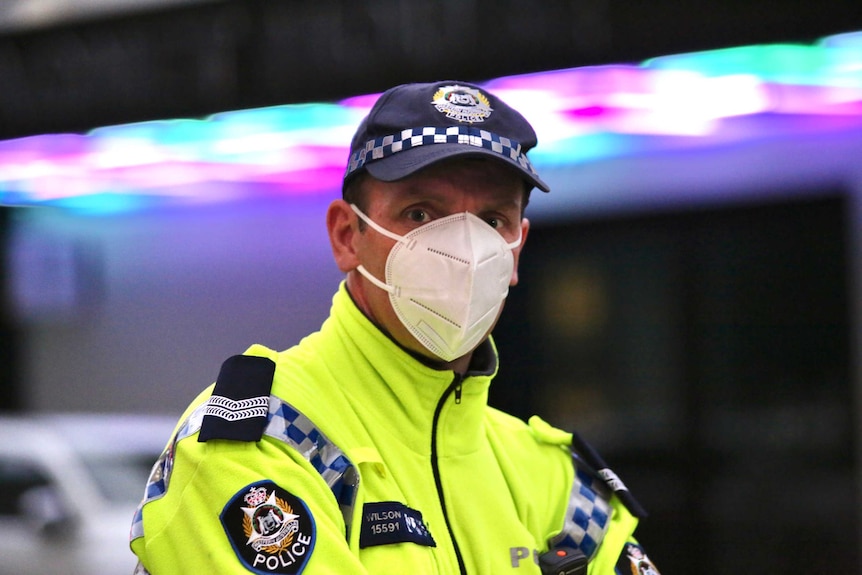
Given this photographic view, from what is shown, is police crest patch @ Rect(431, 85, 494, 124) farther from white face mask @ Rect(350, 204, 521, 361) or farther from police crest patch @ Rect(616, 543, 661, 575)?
police crest patch @ Rect(616, 543, 661, 575)

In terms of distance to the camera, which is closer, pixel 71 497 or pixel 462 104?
pixel 462 104

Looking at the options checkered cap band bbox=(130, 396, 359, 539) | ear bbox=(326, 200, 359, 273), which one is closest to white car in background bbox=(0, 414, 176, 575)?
ear bbox=(326, 200, 359, 273)

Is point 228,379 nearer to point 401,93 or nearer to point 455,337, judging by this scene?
point 455,337

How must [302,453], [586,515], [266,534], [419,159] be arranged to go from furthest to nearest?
1. [586,515]
2. [419,159]
3. [302,453]
4. [266,534]

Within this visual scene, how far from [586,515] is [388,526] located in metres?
0.47

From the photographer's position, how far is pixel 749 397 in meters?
5.46

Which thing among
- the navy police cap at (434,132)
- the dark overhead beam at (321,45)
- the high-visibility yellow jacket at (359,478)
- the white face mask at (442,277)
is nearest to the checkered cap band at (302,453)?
the high-visibility yellow jacket at (359,478)

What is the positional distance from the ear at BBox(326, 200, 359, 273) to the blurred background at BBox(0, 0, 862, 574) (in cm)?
287

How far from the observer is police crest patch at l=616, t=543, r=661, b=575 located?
6.40 feet

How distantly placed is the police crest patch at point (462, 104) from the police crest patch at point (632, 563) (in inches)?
31.8

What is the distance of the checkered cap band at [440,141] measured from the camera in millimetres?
1782

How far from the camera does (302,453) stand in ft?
5.28

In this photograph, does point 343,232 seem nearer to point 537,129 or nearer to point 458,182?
point 458,182

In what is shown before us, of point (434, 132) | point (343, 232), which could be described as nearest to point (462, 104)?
point (434, 132)
